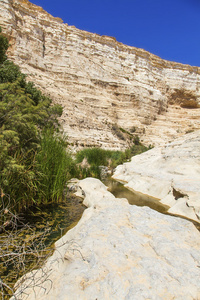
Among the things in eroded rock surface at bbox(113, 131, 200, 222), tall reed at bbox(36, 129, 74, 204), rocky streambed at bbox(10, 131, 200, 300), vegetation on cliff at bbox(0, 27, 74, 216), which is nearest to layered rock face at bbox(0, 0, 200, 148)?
eroded rock surface at bbox(113, 131, 200, 222)

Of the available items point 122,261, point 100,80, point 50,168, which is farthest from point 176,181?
point 100,80

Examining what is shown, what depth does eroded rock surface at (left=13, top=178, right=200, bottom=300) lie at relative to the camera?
6.08 ft

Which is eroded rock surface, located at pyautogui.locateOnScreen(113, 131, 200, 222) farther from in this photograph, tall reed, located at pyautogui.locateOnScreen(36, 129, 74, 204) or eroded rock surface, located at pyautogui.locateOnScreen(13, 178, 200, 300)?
tall reed, located at pyautogui.locateOnScreen(36, 129, 74, 204)

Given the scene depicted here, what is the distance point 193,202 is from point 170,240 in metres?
3.08

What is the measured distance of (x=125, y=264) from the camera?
222cm

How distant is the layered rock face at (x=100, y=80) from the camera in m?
29.1

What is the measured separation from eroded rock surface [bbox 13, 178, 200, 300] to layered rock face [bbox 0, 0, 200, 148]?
21256mm

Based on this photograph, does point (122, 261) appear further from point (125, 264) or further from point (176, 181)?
point (176, 181)

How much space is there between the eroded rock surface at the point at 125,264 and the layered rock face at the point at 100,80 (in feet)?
69.7

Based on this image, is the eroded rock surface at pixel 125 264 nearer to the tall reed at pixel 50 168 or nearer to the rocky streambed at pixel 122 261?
the rocky streambed at pixel 122 261

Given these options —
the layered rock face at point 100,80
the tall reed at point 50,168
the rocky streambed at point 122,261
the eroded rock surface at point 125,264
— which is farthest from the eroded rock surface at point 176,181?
the layered rock face at point 100,80

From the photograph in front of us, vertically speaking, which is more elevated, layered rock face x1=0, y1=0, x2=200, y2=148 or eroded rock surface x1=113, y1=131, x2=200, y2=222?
layered rock face x1=0, y1=0, x2=200, y2=148

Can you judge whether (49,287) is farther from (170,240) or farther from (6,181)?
(6,181)

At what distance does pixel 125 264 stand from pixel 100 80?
39.8m
